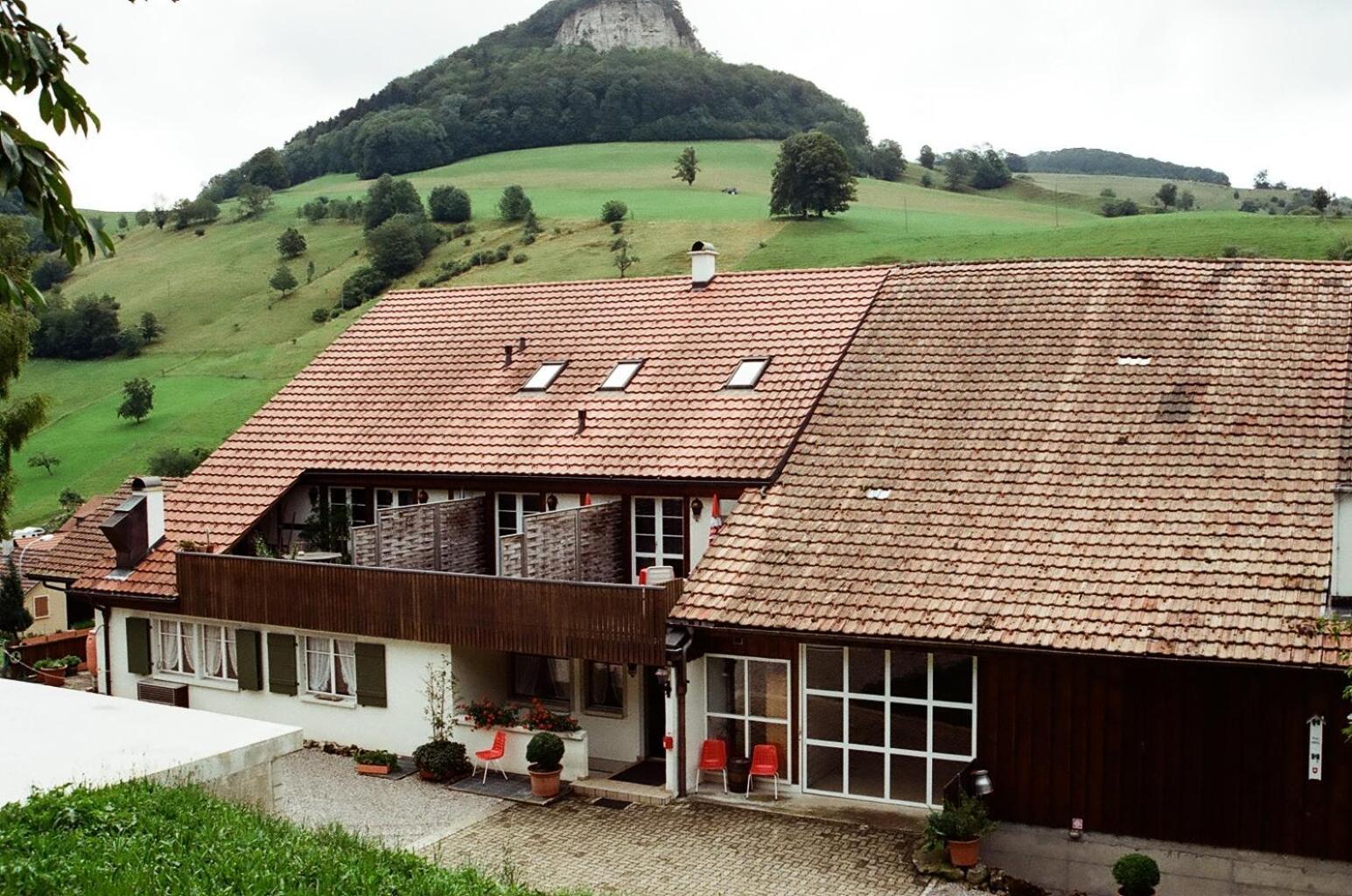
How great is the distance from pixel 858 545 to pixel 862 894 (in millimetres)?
5054

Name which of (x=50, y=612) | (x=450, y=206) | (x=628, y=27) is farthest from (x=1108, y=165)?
(x=50, y=612)

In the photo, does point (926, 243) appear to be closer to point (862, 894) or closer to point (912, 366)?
point (912, 366)

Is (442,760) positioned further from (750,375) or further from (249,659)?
(750,375)

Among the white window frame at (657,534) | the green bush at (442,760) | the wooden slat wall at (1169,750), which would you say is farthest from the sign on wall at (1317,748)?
the green bush at (442,760)

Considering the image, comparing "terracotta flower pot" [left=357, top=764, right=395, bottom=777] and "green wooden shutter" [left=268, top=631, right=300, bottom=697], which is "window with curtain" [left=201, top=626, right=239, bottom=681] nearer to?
"green wooden shutter" [left=268, top=631, right=300, bottom=697]

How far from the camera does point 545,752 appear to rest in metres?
19.1

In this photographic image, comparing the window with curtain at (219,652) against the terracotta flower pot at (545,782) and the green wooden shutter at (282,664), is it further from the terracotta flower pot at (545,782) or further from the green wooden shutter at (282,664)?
the terracotta flower pot at (545,782)

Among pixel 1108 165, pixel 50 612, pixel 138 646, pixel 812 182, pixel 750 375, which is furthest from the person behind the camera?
pixel 1108 165

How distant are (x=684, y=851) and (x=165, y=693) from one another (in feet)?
36.2

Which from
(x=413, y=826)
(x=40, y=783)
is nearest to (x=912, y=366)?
(x=413, y=826)

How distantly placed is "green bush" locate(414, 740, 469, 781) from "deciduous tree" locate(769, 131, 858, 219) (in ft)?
188

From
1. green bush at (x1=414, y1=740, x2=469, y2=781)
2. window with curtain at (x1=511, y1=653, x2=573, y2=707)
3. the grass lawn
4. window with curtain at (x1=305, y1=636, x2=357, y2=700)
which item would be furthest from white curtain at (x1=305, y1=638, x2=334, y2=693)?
the grass lawn

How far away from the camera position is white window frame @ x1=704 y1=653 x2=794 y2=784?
1873 centimetres

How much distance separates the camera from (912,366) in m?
22.2
